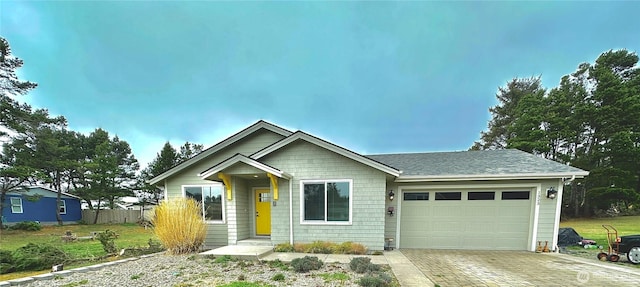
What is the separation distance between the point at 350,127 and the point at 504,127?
58.1 feet

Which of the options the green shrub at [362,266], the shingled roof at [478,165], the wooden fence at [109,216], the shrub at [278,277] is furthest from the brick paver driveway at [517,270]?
the wooden fence at [109,216]

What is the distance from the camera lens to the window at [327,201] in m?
7.43

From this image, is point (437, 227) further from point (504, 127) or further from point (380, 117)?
point (504, 127)

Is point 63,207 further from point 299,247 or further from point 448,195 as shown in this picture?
point 448,195

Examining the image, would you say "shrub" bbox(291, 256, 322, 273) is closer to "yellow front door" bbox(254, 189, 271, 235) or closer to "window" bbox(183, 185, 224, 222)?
"yellow front door" bbox(254, 189, 271, 235)

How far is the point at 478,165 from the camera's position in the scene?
8352mm

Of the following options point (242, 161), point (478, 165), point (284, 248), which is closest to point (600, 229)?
point (478, 165)

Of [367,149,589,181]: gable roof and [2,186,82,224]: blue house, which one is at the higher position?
[367,149,589,181]: gable roof

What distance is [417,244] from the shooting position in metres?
8.19

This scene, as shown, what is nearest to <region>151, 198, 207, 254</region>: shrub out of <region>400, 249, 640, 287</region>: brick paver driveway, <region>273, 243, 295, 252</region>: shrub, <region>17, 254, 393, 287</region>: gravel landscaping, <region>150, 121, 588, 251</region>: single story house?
<region>17, 254, 393, 287</region>: gravel landscaping

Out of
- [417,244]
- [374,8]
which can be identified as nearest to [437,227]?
[417,244]

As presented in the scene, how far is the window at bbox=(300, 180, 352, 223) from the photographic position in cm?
743

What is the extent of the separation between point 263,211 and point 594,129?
2609 cm

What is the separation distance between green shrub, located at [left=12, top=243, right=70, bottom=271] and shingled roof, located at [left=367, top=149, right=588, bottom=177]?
10152 millimetres
